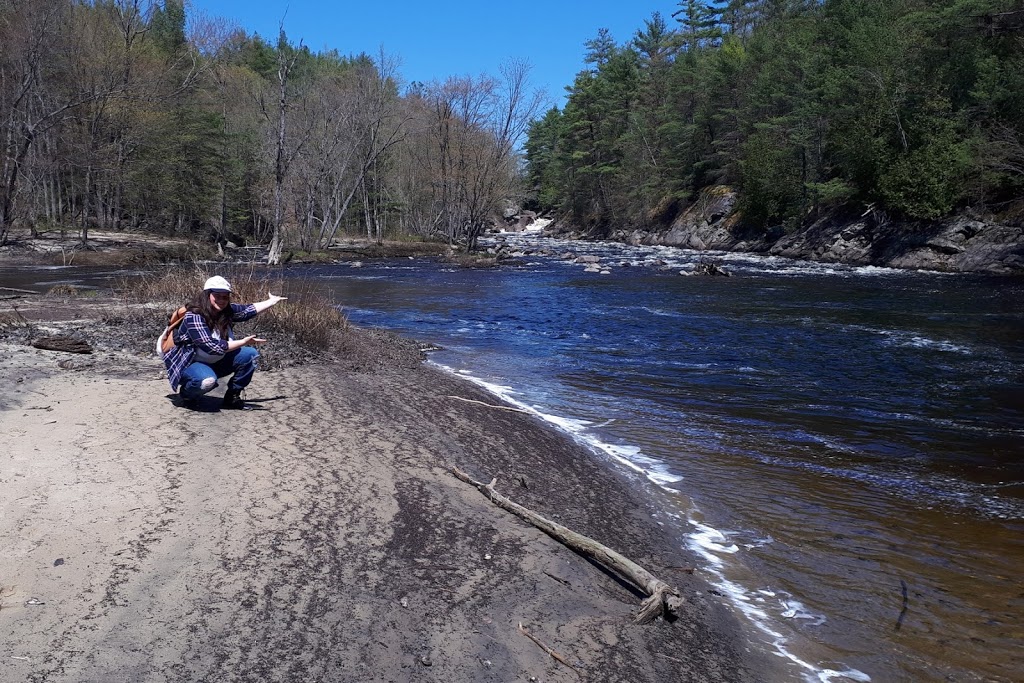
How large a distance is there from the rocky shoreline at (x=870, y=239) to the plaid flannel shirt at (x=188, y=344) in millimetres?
30111

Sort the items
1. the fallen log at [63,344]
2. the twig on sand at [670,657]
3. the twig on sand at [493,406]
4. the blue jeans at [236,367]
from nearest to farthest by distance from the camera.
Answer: the twig on sand at [670,657] → the blue jeans at [236,367] → the fallen log at [63,344] → the twig on sand at [493,406]

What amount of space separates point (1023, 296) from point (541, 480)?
20.8 m

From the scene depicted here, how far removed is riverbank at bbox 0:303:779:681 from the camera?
12.0 ft

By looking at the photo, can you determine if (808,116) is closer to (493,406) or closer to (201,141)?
(201,141)

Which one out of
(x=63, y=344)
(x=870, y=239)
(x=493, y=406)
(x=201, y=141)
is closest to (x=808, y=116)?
(x=870, y=239)

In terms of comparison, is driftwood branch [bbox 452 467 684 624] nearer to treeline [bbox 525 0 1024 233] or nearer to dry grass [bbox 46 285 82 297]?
dry grass [bbox 46 285 82 297]

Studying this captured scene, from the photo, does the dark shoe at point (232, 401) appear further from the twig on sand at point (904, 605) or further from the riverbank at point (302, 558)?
the twig on sand at point (904, 605)

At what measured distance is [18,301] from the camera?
1468cm

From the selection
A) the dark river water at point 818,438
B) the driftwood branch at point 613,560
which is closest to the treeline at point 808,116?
the dark river water at point 818,438

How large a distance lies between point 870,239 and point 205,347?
36.1 meters

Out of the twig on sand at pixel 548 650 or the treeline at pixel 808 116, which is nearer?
the twig on sand at pixel 548 650

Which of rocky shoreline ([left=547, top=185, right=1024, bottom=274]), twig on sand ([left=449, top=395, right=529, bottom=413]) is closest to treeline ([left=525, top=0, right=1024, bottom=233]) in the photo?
rocky shoreline ([left=547, top=185, right=1024, bottom=274])

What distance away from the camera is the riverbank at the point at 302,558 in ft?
12.0

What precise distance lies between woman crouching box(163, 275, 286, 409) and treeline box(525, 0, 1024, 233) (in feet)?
100.0
